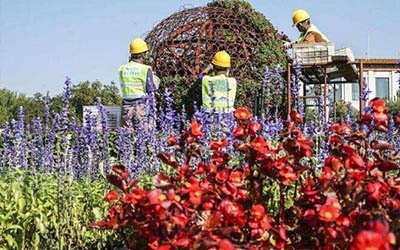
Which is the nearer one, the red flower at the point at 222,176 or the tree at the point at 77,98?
the red flower at the point at 222,176

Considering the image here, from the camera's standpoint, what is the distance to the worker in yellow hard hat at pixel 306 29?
9.23 metres

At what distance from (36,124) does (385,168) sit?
3.81 m

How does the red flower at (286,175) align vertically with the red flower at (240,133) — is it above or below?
below

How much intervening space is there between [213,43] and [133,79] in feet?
6.30

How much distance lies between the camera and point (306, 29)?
955 cm

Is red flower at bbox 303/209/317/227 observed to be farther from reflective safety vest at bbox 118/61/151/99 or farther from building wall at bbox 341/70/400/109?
Answer: building wall at bbox 341/70/400/109

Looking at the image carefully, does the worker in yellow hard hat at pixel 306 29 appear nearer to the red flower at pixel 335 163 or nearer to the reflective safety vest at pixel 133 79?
the reflective safety vest at pixel 133 79

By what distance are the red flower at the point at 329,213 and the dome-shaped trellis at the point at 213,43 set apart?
7.98 m

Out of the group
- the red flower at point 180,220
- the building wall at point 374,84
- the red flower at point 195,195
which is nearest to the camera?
the red flower at point 180,220

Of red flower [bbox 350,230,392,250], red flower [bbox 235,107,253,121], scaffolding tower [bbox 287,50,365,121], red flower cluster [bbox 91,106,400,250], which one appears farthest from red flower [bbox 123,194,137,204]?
scaffolding tower [bbox 287,50,365,121]

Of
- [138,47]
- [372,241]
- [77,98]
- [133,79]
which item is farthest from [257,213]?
[77,98]

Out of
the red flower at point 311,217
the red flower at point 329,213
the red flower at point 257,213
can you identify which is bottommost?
the red flower at point 311,217

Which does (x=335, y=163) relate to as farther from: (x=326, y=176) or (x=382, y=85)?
(x=382, y=85)

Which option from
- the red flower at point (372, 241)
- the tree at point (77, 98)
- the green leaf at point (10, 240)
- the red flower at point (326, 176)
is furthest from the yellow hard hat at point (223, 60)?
the tree at point (77, 98)
